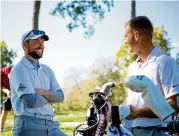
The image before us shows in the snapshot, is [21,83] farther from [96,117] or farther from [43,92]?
[96,117]

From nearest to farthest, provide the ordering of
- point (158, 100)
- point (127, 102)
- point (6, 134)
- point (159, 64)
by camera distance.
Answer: point (158, 100), point (159, 64), point (127, 102), point (6, 134)

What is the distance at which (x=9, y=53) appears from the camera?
3712 cm

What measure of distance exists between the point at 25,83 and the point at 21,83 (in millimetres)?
43

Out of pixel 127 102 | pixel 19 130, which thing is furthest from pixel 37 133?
pixel 127 102

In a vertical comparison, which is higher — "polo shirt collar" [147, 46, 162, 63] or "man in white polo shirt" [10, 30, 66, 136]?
"polo shirt collar" [147, 46, 162, 63]

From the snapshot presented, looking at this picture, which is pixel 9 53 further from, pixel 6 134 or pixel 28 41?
pixel 28 41

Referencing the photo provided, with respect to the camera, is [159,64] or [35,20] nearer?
[159,64]

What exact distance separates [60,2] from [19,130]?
1161cm

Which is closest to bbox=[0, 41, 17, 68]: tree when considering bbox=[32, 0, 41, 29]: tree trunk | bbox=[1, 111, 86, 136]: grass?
bbox=[1, 111, 86, 136]: grass

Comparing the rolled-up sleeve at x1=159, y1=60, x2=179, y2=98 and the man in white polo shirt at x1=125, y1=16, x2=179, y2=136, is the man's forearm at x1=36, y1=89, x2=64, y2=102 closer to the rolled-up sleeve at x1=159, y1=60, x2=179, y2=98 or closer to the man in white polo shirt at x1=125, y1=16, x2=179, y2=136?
the man in white polo shirt at x1=125, y1=16, x2=179, y2=136

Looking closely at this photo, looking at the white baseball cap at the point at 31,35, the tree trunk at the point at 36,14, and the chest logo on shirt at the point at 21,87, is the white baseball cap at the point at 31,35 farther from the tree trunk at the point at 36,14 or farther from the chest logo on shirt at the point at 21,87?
the tree trunk at the point at 36,14

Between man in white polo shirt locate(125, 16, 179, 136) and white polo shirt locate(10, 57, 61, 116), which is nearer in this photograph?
man in white polo shirt locate(125, 16, 179, 136)

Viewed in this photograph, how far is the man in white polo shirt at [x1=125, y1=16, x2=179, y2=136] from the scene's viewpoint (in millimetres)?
2244

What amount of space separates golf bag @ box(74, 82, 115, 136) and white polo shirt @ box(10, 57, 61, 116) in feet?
5.92
